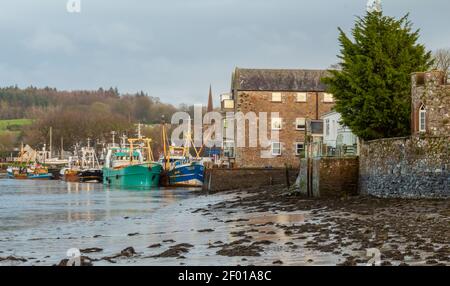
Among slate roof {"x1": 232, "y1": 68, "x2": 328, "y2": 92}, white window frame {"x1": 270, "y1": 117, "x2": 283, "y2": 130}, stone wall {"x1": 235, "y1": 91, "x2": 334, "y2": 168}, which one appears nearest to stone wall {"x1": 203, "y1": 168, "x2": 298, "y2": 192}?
stone wall {"x1": 235, "y1": 91, "x2": 334, "y2": 168}

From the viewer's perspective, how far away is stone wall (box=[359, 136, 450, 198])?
36.6m

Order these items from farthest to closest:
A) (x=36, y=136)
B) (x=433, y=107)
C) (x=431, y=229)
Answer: (x=36, y=136) < (x=433, y=107) < (x=431, y=229)

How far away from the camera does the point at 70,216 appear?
4338 centimetres

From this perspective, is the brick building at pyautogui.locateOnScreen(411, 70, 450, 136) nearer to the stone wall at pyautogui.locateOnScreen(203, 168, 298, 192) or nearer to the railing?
the railing

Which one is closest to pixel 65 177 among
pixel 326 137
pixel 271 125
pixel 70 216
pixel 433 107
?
pixel 271 125

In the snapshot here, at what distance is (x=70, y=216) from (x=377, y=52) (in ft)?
61.1

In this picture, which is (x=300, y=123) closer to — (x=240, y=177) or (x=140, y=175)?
(x=240, y=177)

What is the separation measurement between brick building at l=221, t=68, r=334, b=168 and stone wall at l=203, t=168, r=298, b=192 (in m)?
12.6

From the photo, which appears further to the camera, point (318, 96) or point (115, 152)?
point (115, 152)

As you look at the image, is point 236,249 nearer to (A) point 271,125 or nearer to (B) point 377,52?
(B) point 377,52

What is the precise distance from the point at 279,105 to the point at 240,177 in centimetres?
1703

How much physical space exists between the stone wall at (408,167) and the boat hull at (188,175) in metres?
49.7

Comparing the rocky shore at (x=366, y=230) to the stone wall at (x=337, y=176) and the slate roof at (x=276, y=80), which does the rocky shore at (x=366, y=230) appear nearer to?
the stone wall at (x=337, y=176)

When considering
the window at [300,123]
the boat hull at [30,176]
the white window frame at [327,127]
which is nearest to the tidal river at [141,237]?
the white window frame at [327,127]
